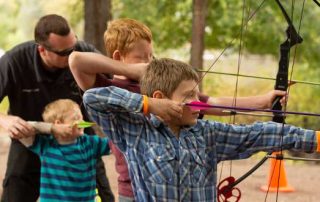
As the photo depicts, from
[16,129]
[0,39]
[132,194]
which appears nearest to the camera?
[132,194]

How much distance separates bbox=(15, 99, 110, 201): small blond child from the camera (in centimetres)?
369

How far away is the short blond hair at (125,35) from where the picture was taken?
289cm

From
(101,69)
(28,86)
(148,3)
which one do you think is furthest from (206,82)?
(101,69)

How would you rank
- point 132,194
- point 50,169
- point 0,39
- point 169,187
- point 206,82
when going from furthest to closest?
point 0,39 → point 206,82 → point 50,169 → point 132,194 → point 169,187

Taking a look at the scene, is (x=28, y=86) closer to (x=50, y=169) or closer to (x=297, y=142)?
(x=50, y=169)

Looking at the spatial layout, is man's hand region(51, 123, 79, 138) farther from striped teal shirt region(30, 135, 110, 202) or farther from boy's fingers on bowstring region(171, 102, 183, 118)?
boy's fingers on bowstring region(171, 102, 183, 118)

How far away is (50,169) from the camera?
371cm

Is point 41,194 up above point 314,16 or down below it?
below

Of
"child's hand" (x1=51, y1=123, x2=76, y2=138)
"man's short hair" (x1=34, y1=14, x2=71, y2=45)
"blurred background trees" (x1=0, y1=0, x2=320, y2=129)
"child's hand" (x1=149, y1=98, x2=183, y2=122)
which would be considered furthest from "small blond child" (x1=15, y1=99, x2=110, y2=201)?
"blurred background trees" (x1=0, y1=0, x2=320, y2=129)

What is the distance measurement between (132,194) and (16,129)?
95 cm

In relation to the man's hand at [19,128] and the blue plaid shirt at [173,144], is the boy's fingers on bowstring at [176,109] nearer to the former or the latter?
the blue plaid shirt at [173,144]

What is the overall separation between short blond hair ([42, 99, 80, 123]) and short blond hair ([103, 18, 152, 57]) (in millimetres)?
802

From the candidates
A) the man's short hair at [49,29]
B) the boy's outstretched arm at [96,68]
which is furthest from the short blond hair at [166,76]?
the man's short hair at [49,29]

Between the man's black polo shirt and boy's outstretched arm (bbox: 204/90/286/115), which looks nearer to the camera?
boy's outstretched arm (bbox: 204/90/286/115)
